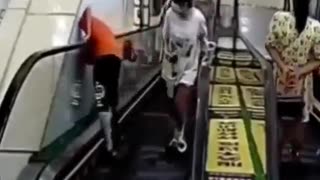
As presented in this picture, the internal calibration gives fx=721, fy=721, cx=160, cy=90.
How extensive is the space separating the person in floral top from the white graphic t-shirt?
682 millimetres

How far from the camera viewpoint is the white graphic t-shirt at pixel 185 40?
6.85m

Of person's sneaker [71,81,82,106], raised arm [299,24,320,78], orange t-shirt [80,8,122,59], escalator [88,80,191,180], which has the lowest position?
escalator [88,80,191,180]

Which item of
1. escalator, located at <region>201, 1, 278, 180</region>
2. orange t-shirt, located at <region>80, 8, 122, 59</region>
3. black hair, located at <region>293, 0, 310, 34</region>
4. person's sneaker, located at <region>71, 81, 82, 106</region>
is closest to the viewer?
escalator, located at <region>201, 1, 278, 180</region>

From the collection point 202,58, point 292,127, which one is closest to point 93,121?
point 202,58

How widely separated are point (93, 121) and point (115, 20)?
3366 millimetres

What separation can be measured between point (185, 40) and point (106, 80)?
3.00 feet

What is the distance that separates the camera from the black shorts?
6352mm

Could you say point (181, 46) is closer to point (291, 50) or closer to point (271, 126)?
point (291, 50)

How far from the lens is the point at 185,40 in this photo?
22.5 feet

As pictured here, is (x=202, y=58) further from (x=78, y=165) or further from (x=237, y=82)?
(x=237, y=82)

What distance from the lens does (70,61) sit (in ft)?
21.4

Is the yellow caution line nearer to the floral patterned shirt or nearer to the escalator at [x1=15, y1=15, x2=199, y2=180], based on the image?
the escalator at [x1=15, y1=15, x2=199, y2=180]

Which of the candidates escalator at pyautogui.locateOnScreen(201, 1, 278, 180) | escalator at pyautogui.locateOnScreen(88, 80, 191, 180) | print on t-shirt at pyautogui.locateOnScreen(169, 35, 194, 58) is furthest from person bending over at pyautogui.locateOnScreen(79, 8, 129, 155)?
escalator at pyautogui.locateOnScreen(201, 1, 278, 180)

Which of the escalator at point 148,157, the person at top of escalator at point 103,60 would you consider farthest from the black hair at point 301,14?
the person at top of escalator at point 103,60
